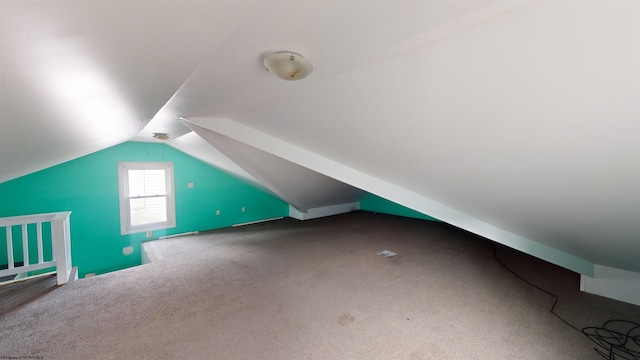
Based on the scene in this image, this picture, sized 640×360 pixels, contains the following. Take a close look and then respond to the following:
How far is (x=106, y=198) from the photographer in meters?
4.09

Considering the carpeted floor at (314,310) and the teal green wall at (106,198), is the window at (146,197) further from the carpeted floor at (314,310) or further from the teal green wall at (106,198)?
the carpeted floor at (314,310)

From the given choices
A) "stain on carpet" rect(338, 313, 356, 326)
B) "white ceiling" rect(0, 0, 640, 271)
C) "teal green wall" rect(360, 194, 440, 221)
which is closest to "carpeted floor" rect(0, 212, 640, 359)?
"stain on carpet" rect(338, 313, 356, 326)

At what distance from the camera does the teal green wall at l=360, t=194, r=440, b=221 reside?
6154 millimetres

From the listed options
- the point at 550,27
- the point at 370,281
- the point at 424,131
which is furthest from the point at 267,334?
the point at 550,27

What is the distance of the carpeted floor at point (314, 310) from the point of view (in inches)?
68.3

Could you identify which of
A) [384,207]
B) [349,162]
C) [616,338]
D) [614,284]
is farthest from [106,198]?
[614,284]

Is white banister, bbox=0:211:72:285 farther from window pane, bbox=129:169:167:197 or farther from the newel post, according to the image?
window pane, bbox=129:169:167:197

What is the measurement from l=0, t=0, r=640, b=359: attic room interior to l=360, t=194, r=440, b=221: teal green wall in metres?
2.01

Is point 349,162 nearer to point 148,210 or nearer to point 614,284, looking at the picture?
point 614,284

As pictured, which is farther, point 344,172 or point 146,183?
point 146,183

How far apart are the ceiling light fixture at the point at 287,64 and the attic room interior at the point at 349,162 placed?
12 mm

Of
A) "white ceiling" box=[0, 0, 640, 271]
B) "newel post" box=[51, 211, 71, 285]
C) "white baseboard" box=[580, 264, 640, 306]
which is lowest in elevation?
"white baseboard" box=[580, 264, 640, 306]

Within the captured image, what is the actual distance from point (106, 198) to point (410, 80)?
509 centimetres

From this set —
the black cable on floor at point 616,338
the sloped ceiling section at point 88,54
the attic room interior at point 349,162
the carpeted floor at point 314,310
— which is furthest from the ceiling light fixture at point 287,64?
the black cable on floor at point 616,338
